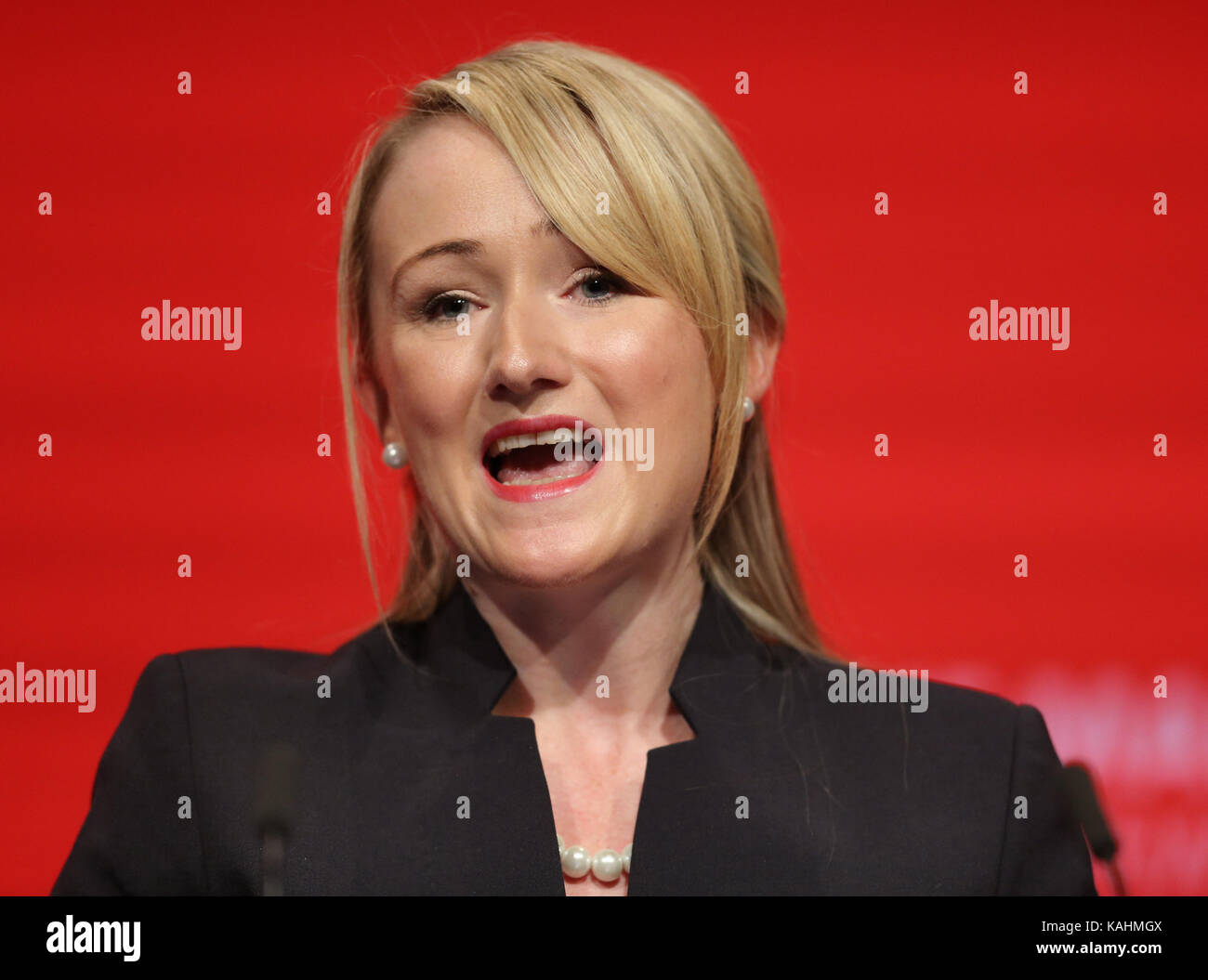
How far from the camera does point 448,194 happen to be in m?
1.54

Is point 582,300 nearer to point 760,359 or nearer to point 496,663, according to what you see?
point 760,359

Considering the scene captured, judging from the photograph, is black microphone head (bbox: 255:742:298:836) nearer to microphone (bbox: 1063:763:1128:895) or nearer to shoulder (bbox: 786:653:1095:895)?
shoulder (bbox: 786:653:1095:895)

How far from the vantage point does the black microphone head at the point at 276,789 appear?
1432mm

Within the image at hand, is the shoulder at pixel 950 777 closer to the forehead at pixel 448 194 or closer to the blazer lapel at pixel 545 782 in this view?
the blazer lapel at pixel 545 782

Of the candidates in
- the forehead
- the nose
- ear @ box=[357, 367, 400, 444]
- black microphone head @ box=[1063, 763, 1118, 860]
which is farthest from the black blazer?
the forehead

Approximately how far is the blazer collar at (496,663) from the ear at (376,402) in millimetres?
206

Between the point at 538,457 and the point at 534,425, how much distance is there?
0.09m

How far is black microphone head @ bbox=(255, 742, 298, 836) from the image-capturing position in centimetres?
143

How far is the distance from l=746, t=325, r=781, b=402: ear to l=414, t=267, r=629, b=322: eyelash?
236 mm

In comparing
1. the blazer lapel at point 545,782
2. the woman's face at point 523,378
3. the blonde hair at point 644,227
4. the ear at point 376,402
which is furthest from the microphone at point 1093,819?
the ear at point 376,402

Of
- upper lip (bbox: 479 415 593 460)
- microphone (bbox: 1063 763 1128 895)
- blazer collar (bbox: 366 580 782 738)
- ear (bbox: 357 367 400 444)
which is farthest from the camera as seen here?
ear (bbox: 357 367 400 444)

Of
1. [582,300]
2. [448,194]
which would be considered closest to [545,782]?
[582,300]
